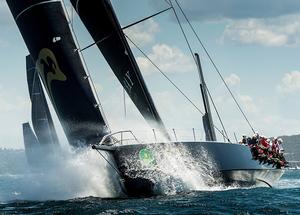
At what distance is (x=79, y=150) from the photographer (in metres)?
15.4

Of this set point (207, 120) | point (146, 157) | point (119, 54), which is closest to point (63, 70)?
point (119, 54)

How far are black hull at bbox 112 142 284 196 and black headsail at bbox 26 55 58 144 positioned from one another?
1209cm

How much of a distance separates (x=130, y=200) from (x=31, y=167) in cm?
1424

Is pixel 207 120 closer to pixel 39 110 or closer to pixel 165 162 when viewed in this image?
pixel 165 162

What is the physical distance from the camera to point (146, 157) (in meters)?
13.5

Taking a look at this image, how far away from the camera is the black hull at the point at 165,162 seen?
531 inches

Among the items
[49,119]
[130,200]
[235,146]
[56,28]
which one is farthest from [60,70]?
[49,119]

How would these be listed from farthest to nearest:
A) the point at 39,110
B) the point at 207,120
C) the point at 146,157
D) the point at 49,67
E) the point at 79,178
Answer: the point at 39,110 → the point at 207,120 → the point at 49,67 → the point at 79,178 → the point at 146,157

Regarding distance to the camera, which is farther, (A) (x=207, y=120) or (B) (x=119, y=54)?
(A) (x=207, y=120)

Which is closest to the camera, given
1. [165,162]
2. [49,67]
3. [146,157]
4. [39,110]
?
[146,157]

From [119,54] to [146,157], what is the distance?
343 centimetres

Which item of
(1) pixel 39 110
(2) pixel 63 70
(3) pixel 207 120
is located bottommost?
(3) pixel 207 120

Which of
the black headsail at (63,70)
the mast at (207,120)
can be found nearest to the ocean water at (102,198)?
the black headsail at (63,70)

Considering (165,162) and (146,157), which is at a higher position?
(146,157)
